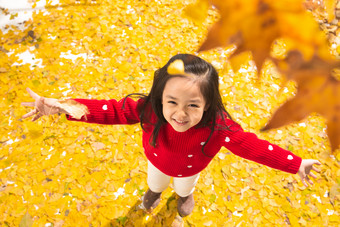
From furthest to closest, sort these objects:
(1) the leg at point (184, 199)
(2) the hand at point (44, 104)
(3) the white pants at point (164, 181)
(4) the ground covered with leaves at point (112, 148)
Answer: (4) the ground covered with leaves at point (112, 148)
(1) the leg at point (184, 199)
(3) the white pants at point (164, 181)
(2) the hand at point (44, 104)

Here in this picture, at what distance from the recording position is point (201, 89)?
0.77 metres

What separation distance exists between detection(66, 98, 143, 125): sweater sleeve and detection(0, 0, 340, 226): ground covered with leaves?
23.6 inches

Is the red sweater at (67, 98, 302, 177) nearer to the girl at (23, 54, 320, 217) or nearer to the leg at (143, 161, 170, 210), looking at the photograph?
the girl at (23, 54, 320, 217)

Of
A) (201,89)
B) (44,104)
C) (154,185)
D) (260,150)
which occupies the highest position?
(201,89)

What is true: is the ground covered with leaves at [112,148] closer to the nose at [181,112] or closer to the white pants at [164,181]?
the white pants at [164,181]

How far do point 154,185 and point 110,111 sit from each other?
0.58m

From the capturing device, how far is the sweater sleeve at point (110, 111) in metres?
0.96

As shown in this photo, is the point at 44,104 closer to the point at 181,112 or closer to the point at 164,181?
the point at 181,112

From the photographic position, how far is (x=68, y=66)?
230 cm

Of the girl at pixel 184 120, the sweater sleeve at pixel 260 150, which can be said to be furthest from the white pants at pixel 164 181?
the sweater sleeve at pixel 260 150

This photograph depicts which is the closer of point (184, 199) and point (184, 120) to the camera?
point (184, 120)

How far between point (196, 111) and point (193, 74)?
0.40 feet

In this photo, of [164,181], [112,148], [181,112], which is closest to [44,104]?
[181,112]

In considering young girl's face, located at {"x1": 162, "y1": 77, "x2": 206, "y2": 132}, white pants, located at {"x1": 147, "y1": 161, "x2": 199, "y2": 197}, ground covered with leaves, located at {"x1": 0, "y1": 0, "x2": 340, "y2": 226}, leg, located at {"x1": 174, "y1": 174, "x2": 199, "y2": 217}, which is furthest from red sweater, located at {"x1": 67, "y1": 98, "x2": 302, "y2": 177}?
ground covered with leaves, located at {"x1": 0, "y1": 0, "x2": 340, "y2": 226}
